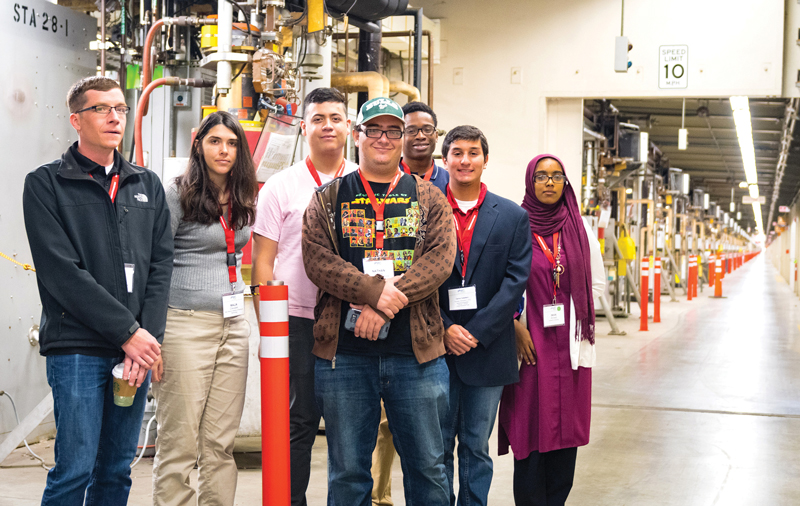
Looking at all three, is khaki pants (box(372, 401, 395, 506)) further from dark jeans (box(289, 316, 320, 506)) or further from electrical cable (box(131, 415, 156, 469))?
electrical cable (box(131, 415, 156, 469))

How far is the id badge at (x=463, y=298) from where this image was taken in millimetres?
2725

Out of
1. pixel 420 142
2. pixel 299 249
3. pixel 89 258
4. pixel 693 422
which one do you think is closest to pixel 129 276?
pixel 89 258

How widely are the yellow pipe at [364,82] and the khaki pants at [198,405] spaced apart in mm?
3379

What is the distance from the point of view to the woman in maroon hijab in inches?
117

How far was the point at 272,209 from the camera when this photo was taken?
9.14 feet

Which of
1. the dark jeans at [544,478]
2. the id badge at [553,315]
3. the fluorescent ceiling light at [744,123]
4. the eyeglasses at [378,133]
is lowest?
the dark jeans at [544,478]

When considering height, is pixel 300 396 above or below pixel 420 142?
below

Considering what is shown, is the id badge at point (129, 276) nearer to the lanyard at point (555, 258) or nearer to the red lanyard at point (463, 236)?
the red lanyard at point (463, 236)

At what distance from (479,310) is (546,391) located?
49cm

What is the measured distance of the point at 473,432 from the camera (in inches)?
109

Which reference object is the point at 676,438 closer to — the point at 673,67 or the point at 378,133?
the point at 378,133

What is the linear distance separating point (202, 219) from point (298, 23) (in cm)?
192

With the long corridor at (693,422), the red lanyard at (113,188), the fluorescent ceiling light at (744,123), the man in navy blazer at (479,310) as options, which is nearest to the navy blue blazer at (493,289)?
the man in navy blazer at (479,310)

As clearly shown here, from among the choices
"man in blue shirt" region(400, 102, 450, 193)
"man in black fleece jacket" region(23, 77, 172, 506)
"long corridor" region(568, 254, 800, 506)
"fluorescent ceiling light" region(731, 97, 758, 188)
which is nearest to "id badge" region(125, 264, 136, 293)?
"man in black fleece jacket" region(23, 77, 172, 506)
